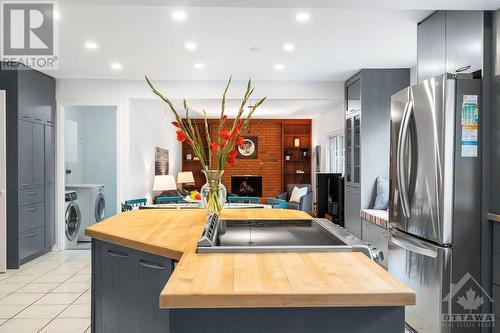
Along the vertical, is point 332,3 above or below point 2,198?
above

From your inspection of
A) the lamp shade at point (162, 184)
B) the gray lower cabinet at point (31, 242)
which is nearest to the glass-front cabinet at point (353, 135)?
the lamp shade at point (162, 184)

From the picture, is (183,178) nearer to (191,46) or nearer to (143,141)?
(143,141)

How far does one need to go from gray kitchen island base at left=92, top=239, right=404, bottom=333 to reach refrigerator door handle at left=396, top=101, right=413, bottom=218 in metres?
2.14

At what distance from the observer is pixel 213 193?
7.79 feet

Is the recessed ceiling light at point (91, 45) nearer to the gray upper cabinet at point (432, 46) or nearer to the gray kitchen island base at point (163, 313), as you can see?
the gray kitchen island base at point (163, 313)

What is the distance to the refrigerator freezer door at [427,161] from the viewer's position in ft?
9.25

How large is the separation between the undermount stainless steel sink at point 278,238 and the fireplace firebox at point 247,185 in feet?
28.6

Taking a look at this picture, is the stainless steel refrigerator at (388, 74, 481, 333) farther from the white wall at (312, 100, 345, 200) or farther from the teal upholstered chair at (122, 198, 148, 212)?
the white wall at (312, 100, 345, 200)

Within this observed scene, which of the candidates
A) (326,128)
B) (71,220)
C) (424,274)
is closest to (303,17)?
(424,274)

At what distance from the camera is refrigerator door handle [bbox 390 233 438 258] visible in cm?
290

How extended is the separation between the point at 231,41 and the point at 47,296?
119 inches

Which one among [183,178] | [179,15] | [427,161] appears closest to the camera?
[427,161]

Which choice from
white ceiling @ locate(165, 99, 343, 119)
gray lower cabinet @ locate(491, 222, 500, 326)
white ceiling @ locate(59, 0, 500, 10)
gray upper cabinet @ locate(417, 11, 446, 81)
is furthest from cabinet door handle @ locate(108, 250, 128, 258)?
white ceiling @ locate(165, 99, 343, 119)

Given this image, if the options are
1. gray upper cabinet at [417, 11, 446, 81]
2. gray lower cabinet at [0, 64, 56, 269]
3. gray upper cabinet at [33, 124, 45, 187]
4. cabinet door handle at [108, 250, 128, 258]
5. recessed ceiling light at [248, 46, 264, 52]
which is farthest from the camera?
gray upper cabinet at [33, 124, 45, 187]
